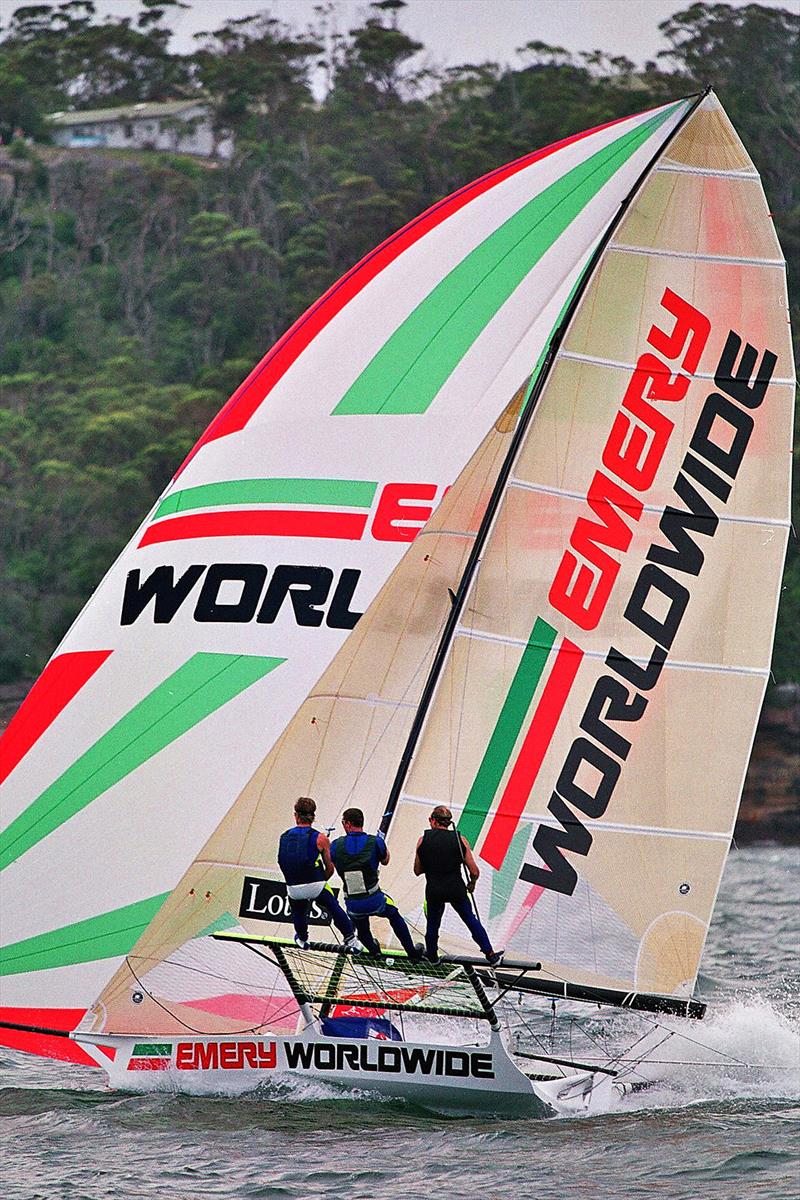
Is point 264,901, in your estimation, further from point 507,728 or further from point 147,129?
point 147,129

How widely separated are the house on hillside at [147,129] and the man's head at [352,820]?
46903mm

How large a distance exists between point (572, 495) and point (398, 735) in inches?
52.5

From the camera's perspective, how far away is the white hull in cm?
744

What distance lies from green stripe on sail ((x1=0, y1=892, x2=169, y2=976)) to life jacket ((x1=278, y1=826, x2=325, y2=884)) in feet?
2.31

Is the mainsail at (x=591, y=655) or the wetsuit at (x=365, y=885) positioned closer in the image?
the wetsuit at (x=365, y=885)

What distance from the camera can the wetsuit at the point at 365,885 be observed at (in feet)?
24.3

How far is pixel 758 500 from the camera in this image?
26.4 feet

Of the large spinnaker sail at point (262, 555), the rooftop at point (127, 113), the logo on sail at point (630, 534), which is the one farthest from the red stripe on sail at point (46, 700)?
the rooftop at point (127, 113)

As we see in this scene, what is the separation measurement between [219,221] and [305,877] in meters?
39.3

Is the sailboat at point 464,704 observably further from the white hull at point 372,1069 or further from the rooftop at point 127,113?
the rooftop at point 127,113

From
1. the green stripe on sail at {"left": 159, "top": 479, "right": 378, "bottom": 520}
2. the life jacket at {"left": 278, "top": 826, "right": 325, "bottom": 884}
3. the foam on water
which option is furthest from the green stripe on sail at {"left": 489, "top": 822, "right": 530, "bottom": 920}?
the green stripe on sail at {"left": 159, "top": 479, "right": 378, "bottom": 520}

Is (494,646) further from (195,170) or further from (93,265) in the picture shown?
(195,170)

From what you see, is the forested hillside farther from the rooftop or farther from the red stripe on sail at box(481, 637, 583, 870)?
the red stripe on sail at box(481, 637, 583, 870)

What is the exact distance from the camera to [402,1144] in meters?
7.16
